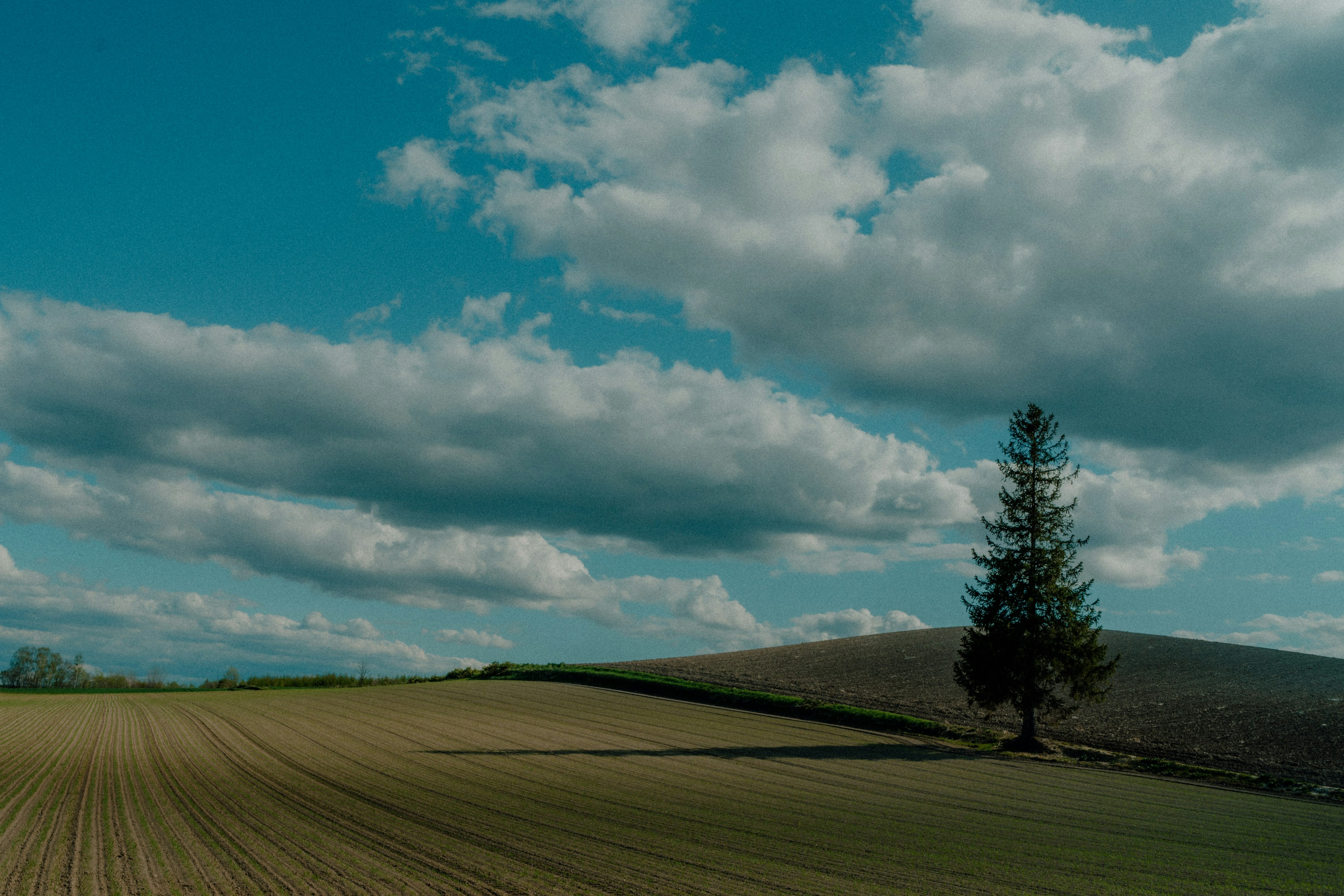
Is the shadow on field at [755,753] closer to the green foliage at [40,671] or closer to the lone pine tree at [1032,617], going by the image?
the lone pine tree at [1032,617]

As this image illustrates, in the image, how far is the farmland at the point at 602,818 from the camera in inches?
513

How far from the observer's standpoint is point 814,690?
47.7 m

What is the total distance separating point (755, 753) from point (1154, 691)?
88.1 feet

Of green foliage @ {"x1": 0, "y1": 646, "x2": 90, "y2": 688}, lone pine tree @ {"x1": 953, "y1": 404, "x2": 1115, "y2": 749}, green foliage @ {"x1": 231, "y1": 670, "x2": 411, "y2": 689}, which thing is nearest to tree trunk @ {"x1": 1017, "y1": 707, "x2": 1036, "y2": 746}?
lone pine tree @ {"x1": 953, "y1": 404, "x2": 1115, "y2": 749}

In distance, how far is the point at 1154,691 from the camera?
43.7 metres

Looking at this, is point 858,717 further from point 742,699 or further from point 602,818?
point 602,818

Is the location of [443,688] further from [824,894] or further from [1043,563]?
[824,894]

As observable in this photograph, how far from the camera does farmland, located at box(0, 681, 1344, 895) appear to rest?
13039 millimetres

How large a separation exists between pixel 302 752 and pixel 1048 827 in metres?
23.0

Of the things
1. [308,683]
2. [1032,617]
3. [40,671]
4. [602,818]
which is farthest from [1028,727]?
[40,671]

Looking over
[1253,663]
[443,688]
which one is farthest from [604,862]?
[1253,663]

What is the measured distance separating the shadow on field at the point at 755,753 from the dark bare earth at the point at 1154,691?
8009mm

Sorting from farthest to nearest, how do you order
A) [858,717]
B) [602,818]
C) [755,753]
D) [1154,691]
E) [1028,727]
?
1. [1154,691]
2. [858,717]
3. [1028,727]
4. [755,753]
5. [602,818]

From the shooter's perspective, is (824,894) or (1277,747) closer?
(824,894)
